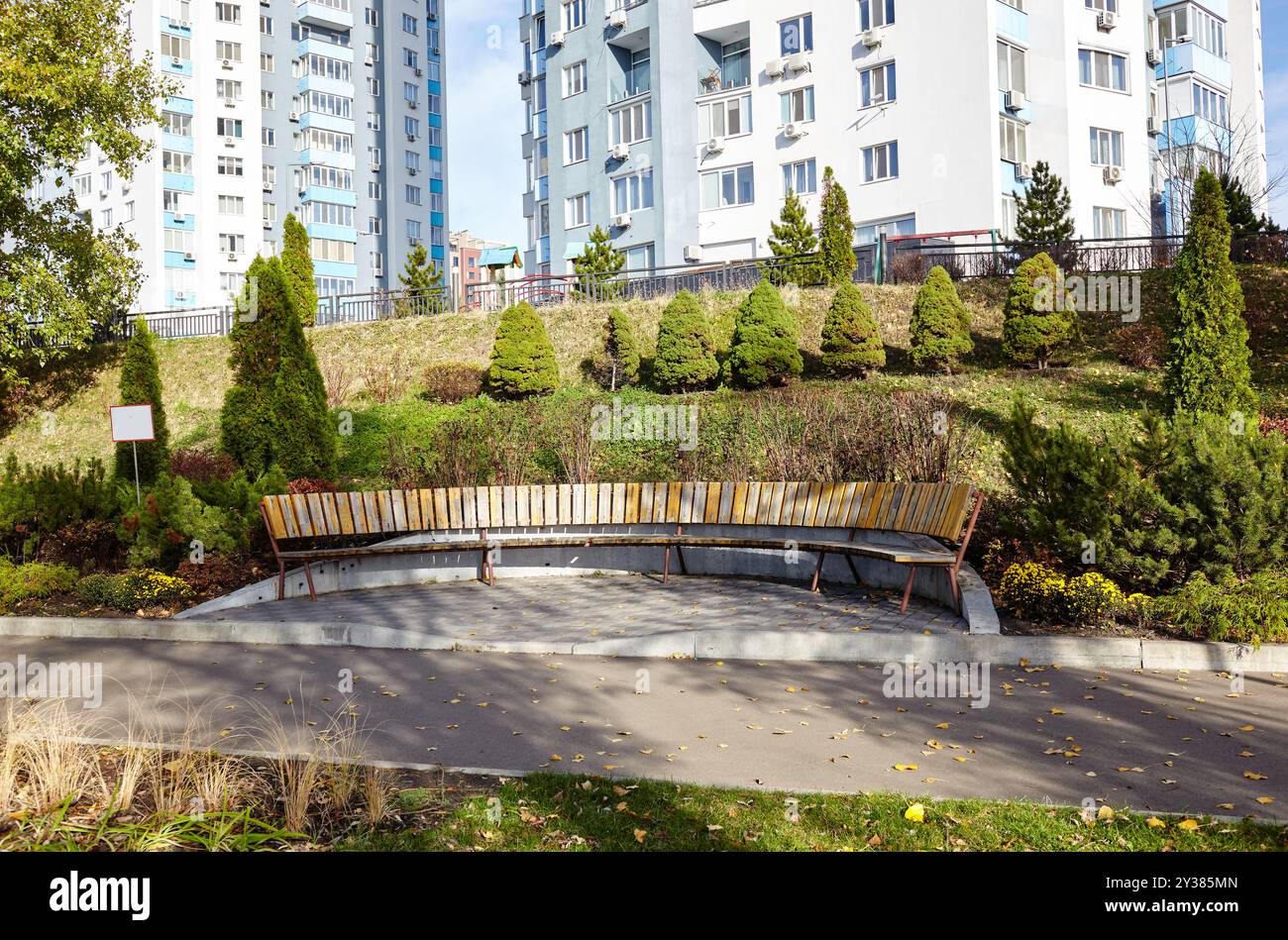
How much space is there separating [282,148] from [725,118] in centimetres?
3597

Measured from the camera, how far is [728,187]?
136ft

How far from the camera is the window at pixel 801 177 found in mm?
38625

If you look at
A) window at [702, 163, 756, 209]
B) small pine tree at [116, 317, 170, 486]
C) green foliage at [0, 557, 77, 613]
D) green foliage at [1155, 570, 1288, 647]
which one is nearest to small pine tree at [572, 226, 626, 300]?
window at [702, 163, 756, 209]

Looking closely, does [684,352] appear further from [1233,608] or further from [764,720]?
[764,720]

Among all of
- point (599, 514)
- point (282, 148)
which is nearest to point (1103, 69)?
point (599, 514)

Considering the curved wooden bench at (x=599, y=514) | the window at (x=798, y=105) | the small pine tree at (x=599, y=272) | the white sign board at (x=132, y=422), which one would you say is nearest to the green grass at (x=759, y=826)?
the curved wooden bench at (x=599, y=514)

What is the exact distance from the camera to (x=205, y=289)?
5922cm

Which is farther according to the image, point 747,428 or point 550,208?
point 550,208

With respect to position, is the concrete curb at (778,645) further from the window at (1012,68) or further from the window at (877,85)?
the window at (877,85)
